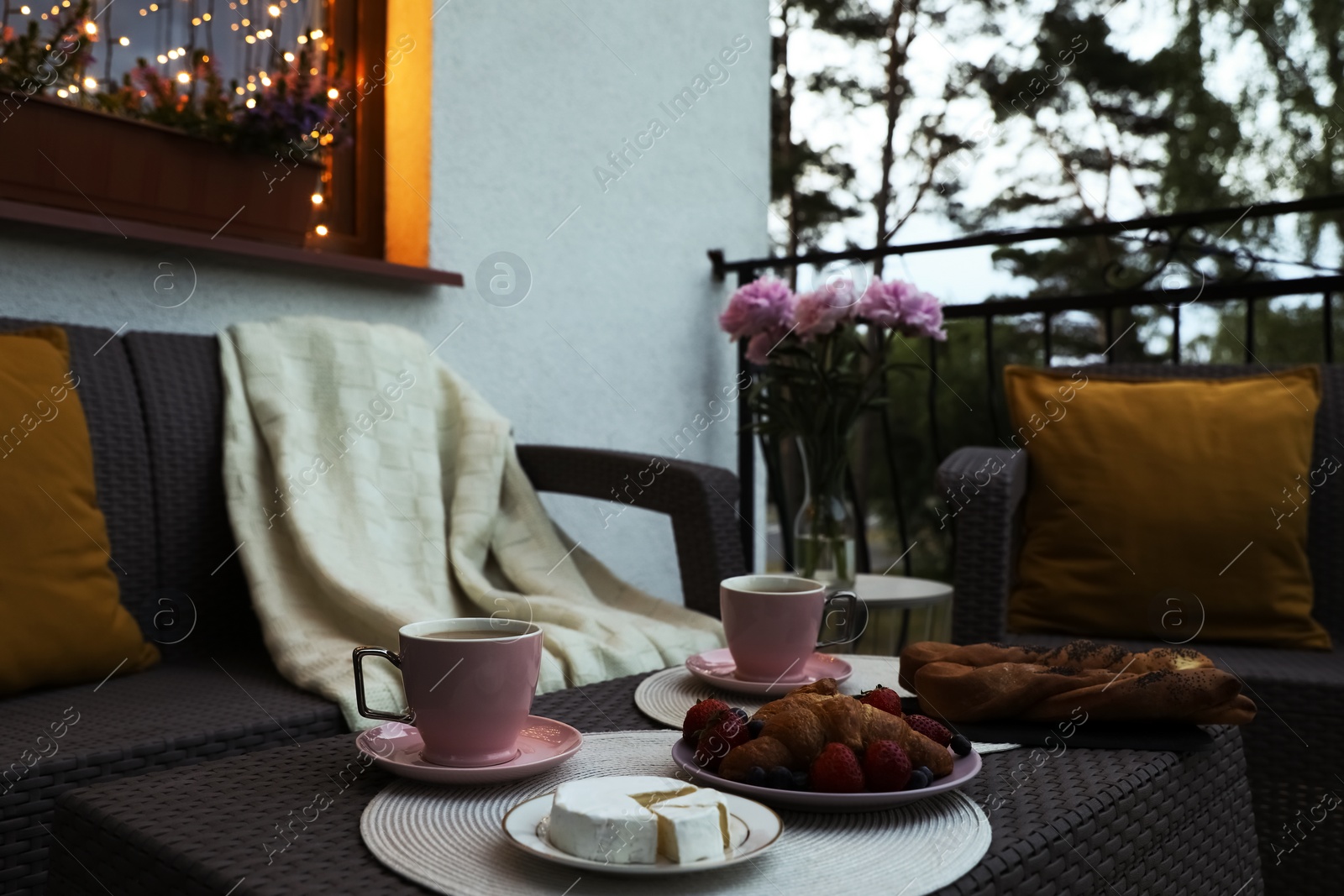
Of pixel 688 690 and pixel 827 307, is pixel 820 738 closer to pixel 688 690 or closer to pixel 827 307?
pixel 688 690

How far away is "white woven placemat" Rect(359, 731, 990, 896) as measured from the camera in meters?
0.54

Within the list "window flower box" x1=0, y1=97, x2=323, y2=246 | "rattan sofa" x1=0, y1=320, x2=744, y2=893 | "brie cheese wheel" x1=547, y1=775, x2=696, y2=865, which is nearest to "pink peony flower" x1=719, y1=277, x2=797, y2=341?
"rattan sofa" x1=0, y1=320, x2=744, y2=893

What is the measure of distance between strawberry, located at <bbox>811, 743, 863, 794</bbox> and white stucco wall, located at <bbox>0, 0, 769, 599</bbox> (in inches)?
59.4

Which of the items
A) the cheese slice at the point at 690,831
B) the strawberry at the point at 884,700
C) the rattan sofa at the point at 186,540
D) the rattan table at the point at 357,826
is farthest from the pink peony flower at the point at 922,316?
the cheese slice at the point at 690,831

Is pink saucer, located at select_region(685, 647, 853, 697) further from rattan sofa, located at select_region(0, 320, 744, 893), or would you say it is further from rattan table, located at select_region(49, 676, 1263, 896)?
rattan sofa, located at select_region(0, 320, 744, 893)

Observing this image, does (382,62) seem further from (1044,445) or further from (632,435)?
(1044,445)

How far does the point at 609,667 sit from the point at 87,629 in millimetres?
625

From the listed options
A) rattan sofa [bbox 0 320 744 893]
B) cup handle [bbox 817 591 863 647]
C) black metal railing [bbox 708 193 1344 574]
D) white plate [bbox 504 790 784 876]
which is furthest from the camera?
black metal railing [bbox 708 193 1344 574]

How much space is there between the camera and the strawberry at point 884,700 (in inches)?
29.4

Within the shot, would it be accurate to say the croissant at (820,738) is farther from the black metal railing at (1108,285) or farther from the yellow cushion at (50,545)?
the black metal railing at (1108,285)

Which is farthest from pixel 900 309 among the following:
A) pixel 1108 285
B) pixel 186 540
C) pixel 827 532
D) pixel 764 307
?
pixel 186 540

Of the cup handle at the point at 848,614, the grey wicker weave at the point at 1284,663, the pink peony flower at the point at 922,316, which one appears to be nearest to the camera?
the cup handle at the point at 848,614

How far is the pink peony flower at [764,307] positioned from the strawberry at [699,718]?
1.26m

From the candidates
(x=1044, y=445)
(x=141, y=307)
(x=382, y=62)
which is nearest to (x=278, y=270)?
(x=141, y=307)
